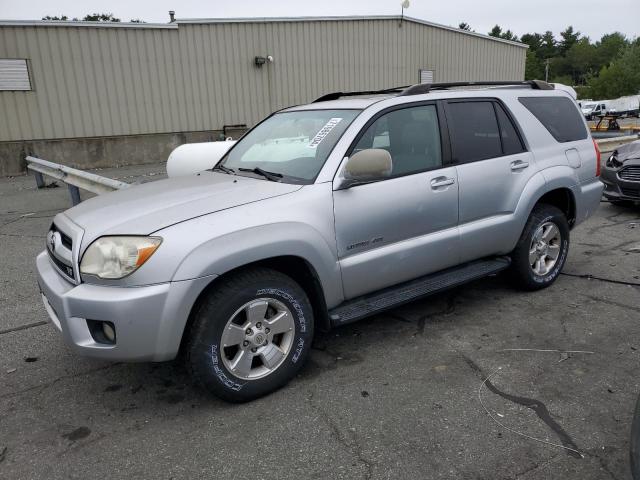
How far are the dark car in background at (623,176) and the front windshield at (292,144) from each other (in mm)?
5767

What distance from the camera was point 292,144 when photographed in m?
3.75

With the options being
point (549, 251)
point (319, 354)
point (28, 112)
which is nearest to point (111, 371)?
point (319, 354)

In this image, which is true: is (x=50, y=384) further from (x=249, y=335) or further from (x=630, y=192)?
(x=630, y=192)

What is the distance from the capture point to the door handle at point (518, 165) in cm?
425

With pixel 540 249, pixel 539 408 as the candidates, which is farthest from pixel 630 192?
pixel 539 408

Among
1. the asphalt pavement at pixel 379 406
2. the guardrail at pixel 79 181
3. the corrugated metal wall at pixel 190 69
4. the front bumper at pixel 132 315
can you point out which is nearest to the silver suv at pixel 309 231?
the front bumper at pixel 132 315

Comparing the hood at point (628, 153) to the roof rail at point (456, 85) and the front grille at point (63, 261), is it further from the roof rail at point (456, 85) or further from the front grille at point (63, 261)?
the front grille at point (63, 261)

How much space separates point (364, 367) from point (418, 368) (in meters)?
0.35

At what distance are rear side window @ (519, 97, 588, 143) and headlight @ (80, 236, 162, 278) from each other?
3.50 m

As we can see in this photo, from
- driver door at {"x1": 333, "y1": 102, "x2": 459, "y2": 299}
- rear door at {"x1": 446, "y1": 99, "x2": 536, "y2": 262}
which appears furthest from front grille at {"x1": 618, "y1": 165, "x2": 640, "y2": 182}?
driver door at {"x1": 333, "y1": 102, "x2": 459, "y2": 299}

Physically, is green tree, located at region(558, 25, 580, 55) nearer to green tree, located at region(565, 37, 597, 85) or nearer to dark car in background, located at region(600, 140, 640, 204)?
green tree, located at region(565, 37, 597, 85)

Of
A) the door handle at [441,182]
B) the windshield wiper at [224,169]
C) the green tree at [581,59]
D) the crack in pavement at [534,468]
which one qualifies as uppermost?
the green tree at [581,59]

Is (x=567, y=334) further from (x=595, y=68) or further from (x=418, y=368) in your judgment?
(x=595, y=68)

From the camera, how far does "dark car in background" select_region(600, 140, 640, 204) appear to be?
7.50 m
